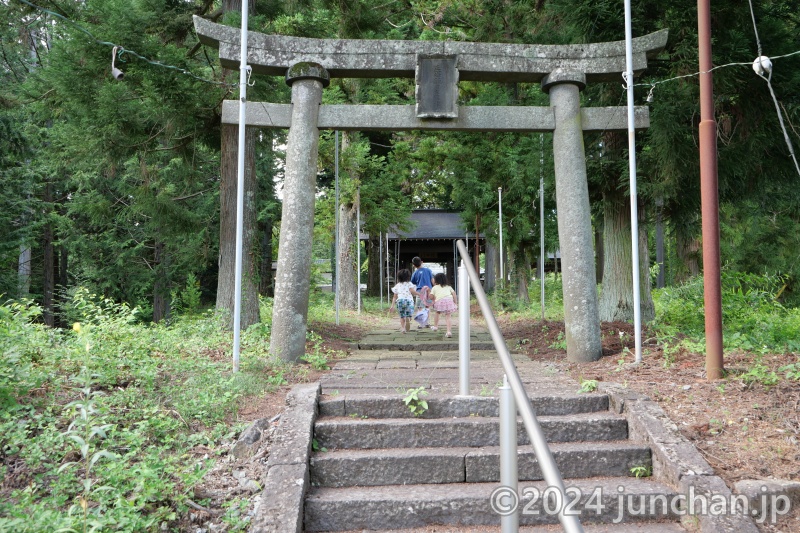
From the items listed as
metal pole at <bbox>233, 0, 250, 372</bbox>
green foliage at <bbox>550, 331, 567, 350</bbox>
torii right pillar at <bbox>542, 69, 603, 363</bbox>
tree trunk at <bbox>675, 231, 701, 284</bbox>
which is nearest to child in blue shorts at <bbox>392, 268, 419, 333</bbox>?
green foliage at <bbox>550, 331, 567, 350</bbox>

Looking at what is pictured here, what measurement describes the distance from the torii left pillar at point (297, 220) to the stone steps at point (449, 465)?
2.96 metres

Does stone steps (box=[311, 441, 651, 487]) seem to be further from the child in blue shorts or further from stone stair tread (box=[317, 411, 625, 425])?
the child in blue shorts

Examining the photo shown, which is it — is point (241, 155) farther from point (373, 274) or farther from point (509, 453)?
point (373, 274)

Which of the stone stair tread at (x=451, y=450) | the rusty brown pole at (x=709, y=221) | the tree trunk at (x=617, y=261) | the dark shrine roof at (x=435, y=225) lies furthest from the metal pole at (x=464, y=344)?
the dark shrine roof at (x=435, y=225)

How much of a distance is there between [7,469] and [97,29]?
5962mm

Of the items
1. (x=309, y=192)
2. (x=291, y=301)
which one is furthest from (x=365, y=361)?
(x=309, y=192)

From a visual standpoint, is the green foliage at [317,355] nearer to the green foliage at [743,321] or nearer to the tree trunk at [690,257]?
the green foliage at [743,321]

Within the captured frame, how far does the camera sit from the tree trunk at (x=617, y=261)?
895 cm

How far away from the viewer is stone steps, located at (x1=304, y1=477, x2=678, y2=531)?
344 cm

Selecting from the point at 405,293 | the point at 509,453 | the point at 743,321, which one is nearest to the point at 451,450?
the point at 509,453

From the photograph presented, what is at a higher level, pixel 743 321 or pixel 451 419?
pixel 743 321

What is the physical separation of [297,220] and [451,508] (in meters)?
4.17

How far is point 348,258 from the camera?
16.7 m

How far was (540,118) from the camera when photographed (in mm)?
7070
